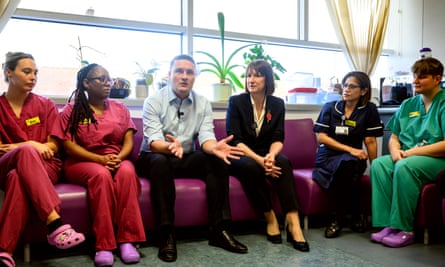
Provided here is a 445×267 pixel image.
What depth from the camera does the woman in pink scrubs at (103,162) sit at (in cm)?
203

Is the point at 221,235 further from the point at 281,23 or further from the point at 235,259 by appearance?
the point at 281,23

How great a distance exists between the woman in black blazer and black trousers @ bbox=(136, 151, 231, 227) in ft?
0.57

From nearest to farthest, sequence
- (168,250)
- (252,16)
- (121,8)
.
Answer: (168,250) < (121,8) < (252,16)

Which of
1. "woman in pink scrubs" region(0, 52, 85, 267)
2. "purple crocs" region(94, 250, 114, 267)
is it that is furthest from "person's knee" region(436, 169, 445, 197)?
"woman in pink scrubs" region(0, 52, 85, 267)

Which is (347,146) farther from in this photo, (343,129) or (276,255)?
(276,255)

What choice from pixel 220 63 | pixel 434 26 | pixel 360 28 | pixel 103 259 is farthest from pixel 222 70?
pixel 434 26

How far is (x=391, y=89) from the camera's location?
3885 millimetres

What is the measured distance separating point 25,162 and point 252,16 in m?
2.68

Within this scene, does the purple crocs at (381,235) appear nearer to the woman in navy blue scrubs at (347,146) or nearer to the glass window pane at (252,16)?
the woman in navy blue scrubs at (347,146)

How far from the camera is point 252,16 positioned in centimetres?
397

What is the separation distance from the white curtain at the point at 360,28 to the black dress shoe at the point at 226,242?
2536 mm

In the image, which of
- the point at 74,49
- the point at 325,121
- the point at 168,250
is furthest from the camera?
the point at 74,49

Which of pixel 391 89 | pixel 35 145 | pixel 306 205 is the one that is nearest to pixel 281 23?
Answer: pixel 391 89

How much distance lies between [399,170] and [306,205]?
0.61m
